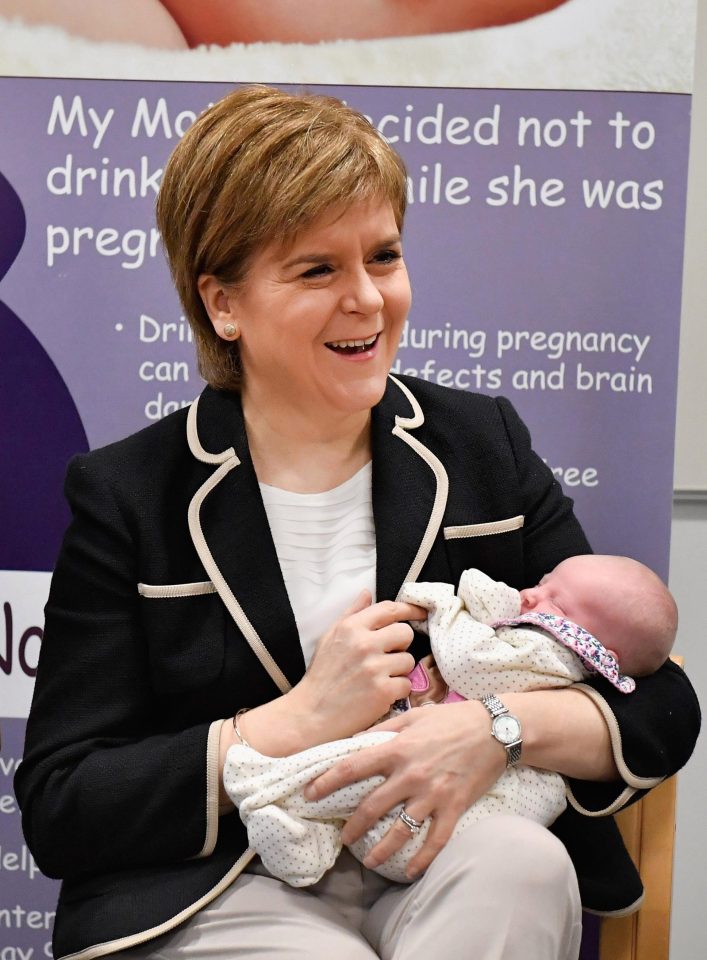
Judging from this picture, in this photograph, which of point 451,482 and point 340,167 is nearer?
point 340,167

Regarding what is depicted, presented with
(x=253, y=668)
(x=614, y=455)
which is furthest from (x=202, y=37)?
(x=253, y=668)

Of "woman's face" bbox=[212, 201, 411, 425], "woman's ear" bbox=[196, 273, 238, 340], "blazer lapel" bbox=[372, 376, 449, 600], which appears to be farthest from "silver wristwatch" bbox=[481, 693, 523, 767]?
"woman's ear" bbox=[196, 273, 238, 340]

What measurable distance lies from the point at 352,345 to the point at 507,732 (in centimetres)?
63

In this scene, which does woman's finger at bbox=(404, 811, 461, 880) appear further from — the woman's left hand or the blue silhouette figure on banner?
the blue silhouette figure on banner

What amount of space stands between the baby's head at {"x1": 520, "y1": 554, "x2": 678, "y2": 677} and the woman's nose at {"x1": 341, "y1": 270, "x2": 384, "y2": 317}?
50 cm

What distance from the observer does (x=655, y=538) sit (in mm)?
2406

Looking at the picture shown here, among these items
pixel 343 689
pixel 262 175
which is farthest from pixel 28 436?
pixel 343 689

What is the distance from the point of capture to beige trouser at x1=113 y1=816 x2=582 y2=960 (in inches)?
53.5

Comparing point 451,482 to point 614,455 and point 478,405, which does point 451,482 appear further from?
point 614,455

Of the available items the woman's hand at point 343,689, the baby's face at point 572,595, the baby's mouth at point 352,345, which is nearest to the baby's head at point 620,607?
the baby's face at point 572,595

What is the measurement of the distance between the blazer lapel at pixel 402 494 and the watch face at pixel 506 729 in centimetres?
28

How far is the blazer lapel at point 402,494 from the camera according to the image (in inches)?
66.9

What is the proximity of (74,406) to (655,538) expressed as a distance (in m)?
1.36

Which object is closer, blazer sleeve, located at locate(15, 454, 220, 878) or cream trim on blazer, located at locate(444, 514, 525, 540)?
blazer sleeve, located at locate(15, 454, 220, 878)
